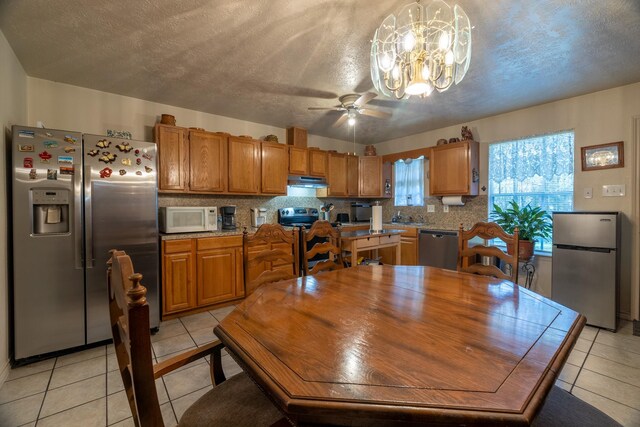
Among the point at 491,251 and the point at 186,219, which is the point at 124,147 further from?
the point at 491,251

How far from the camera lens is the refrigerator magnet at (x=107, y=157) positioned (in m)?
2.47

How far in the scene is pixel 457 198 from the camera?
4.16m

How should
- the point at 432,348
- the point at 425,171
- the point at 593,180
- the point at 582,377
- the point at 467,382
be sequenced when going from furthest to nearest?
the point at 425,171, the point at 593,180, the point at 582,377, the point at 432,348, the point at 467,382


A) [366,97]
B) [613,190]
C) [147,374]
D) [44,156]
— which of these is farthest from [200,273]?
[613,190]

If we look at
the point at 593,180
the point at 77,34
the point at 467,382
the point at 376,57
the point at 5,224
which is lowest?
the point at 467,382

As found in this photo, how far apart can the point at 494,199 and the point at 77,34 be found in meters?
4.85

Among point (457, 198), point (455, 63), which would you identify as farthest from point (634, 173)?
point (455, 63)

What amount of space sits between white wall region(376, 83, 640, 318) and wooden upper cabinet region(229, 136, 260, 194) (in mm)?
2404

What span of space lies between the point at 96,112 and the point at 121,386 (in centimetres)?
279

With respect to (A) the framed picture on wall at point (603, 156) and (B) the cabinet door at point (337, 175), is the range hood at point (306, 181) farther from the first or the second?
(A) the framed picture on wall at point (603, 156)

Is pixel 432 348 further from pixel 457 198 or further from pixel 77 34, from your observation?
pixel 457 198

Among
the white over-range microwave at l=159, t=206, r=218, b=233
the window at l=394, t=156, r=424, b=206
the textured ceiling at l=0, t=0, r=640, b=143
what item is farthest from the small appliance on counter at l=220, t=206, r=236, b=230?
the window at l=394, t=156, r=424, b=206

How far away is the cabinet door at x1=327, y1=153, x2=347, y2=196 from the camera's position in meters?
4.83

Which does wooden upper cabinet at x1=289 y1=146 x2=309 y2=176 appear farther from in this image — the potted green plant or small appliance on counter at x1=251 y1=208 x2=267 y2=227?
the potted green plant
